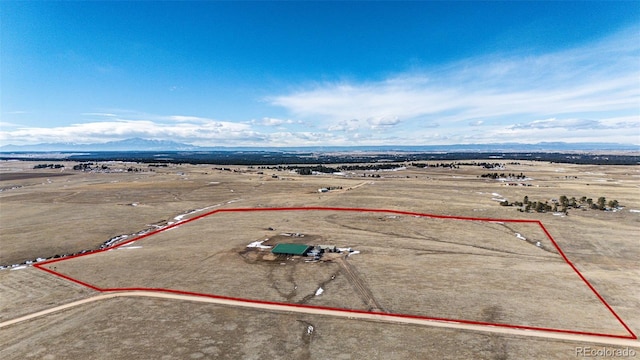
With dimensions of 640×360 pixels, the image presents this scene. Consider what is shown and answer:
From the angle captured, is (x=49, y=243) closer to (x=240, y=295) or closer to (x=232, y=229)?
(x=232, y=229)

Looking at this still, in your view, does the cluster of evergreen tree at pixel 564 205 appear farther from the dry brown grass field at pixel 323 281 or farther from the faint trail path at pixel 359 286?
the faint trail path at pixel 359 286

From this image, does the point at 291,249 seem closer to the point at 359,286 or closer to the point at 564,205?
the point at 359,286

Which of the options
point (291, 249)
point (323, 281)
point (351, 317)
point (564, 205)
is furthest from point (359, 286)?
point (564, 205)

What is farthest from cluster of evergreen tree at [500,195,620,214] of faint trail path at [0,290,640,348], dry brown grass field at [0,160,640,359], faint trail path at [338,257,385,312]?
faint trail path at [0,290,640,348]

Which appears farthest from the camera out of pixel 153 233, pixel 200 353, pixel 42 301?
pixel 153 233

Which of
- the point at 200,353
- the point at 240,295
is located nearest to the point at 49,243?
the point at 240,295
